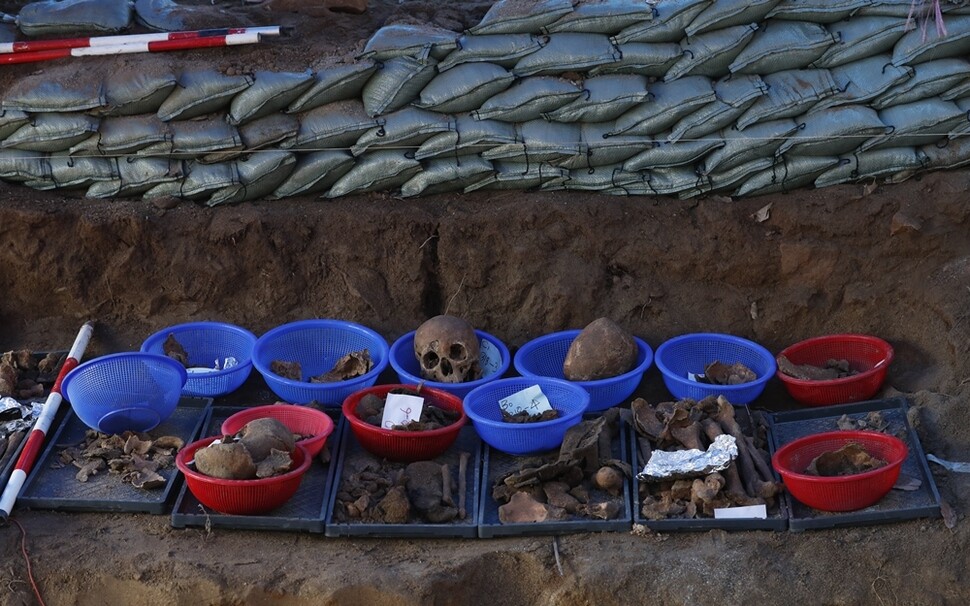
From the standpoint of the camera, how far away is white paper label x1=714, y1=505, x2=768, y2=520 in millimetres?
5074

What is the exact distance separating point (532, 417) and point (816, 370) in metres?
1.48

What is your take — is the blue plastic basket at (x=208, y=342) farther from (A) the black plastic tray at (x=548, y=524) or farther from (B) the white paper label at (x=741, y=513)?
(B) the white paper label at (x=741, y=513)

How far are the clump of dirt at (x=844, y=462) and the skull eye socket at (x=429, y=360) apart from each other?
185 centimetres

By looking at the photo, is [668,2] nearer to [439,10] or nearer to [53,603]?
[439,10]

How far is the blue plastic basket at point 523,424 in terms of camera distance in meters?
5.48

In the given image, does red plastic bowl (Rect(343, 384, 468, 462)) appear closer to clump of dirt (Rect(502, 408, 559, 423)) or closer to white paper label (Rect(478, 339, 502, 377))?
clump of dirt (Rect(502, 408, 559, 423))

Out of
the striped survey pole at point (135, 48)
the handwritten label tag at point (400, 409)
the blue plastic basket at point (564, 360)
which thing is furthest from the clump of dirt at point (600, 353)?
the striped survey pole at point (135, 48)

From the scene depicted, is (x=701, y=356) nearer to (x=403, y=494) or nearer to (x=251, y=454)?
(x=403, y=494)

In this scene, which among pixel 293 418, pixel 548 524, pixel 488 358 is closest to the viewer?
pixel 548 524

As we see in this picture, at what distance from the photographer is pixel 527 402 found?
5.81 meters

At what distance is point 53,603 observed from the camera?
498 centimetres

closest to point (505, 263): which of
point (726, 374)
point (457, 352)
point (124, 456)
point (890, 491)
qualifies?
point (457, 352)

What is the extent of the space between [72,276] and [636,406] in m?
3.00

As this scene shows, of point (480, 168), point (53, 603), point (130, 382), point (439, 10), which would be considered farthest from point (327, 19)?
point (53, 603)
